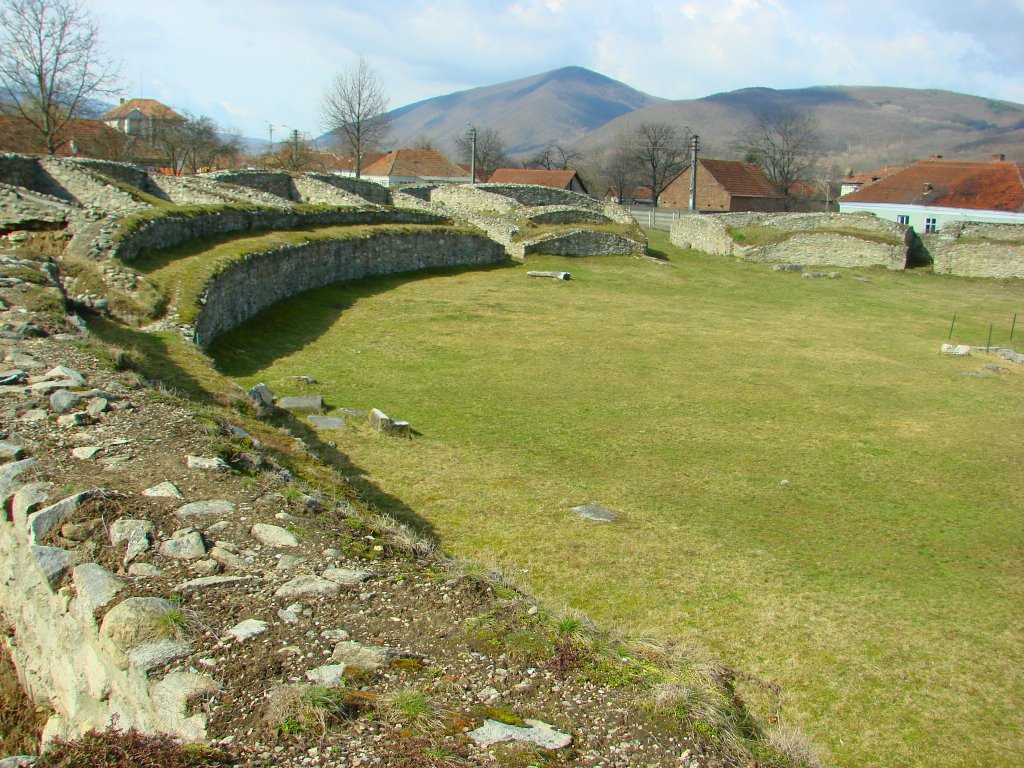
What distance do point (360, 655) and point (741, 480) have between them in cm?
694

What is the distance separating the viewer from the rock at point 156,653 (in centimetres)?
356

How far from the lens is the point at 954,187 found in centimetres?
4016

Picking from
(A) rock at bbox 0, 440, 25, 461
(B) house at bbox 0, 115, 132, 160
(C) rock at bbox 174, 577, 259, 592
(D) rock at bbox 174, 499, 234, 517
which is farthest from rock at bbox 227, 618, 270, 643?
(B) house at bbox 0, 115, 132, 160

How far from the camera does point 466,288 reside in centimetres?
2338

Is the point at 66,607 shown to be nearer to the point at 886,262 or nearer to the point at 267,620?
the point at 267,620

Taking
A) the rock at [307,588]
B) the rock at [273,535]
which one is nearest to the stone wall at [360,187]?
the rock at [273,535]

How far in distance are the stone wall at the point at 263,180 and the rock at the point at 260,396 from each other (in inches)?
727

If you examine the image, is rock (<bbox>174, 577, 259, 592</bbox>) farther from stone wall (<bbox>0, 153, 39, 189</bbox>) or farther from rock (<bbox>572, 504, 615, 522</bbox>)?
stone wall (<bbox>0, 153, 39, 189</bbox>)

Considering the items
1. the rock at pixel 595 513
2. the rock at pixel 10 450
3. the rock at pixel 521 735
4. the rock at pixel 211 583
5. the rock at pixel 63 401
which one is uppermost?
the rock at pixel 63 401

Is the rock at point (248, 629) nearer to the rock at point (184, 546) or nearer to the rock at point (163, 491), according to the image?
the rock at point (184, 546)

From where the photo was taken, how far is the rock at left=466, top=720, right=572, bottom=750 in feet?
10.8

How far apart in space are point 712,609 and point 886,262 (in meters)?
31.4

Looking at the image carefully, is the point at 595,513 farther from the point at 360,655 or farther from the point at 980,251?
the point at 980,251

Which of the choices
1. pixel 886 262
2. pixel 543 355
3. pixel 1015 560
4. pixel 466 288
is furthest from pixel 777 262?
pixel 1015 560
